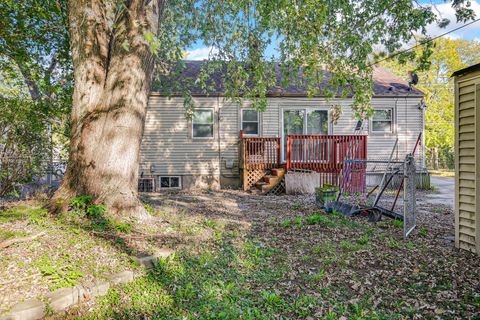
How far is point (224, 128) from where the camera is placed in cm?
1277

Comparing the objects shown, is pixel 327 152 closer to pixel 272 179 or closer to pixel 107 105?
pixel 272 179

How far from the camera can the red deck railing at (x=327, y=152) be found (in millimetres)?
11188

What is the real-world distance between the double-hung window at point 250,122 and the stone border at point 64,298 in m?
9.92

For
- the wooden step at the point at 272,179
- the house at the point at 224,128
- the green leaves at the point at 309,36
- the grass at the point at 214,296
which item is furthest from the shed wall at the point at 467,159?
the house at the point at 224,128

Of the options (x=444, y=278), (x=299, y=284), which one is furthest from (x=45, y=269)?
(x=444, y=278)

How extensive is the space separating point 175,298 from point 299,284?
145 centimetres

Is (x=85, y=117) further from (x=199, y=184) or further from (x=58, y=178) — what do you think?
(x=199, y=184)

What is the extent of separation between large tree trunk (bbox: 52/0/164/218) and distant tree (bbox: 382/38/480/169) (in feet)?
75.0

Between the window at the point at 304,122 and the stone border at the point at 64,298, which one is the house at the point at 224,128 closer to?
the window at the point at 304,122

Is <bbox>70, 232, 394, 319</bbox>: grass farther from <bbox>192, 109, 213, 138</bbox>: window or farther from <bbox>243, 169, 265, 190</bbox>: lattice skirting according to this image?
<bbox>192, 109, 213, 138</bbox>: window

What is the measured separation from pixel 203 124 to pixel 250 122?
188cm

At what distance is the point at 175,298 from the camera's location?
3271 millimetres

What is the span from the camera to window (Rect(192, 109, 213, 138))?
12.8 meters

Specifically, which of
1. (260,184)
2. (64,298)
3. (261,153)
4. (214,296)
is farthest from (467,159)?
(261,153)
